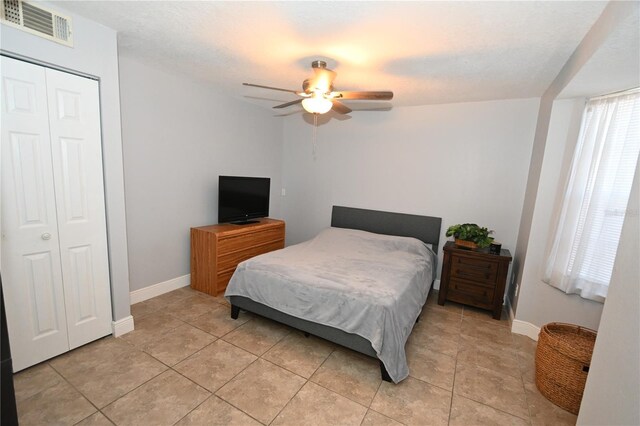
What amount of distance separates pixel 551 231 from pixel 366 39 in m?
2.40

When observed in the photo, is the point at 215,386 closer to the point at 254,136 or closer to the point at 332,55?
the point at 332,55

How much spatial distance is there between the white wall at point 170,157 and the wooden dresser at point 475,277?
3.18m

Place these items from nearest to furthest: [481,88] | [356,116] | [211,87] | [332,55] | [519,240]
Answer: [332,55] < [481,88] < [519,240] < [211,87] < [356,116]

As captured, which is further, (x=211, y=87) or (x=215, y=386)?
(x=211, y=87)

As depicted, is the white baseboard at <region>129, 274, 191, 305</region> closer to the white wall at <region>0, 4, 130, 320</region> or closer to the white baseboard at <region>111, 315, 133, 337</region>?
the white baseboard at <region>111, 315, 133, 337</region>

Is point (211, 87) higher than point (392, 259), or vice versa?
point (211, 87)

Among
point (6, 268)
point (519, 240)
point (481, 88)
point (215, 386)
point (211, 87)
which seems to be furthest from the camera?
point (211, 87)

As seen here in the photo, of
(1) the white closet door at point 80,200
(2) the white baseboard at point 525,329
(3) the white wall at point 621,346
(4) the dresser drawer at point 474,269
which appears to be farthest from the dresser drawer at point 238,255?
(3) the white wall at point 621,346

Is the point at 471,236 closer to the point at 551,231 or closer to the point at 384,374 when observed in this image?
the point at 551,231

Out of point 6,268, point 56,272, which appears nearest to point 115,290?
point 56,272

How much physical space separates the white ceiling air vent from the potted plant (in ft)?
13.3

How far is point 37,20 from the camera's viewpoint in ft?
6.00

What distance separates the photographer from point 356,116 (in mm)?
4227

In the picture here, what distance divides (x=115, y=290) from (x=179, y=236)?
114 cm
